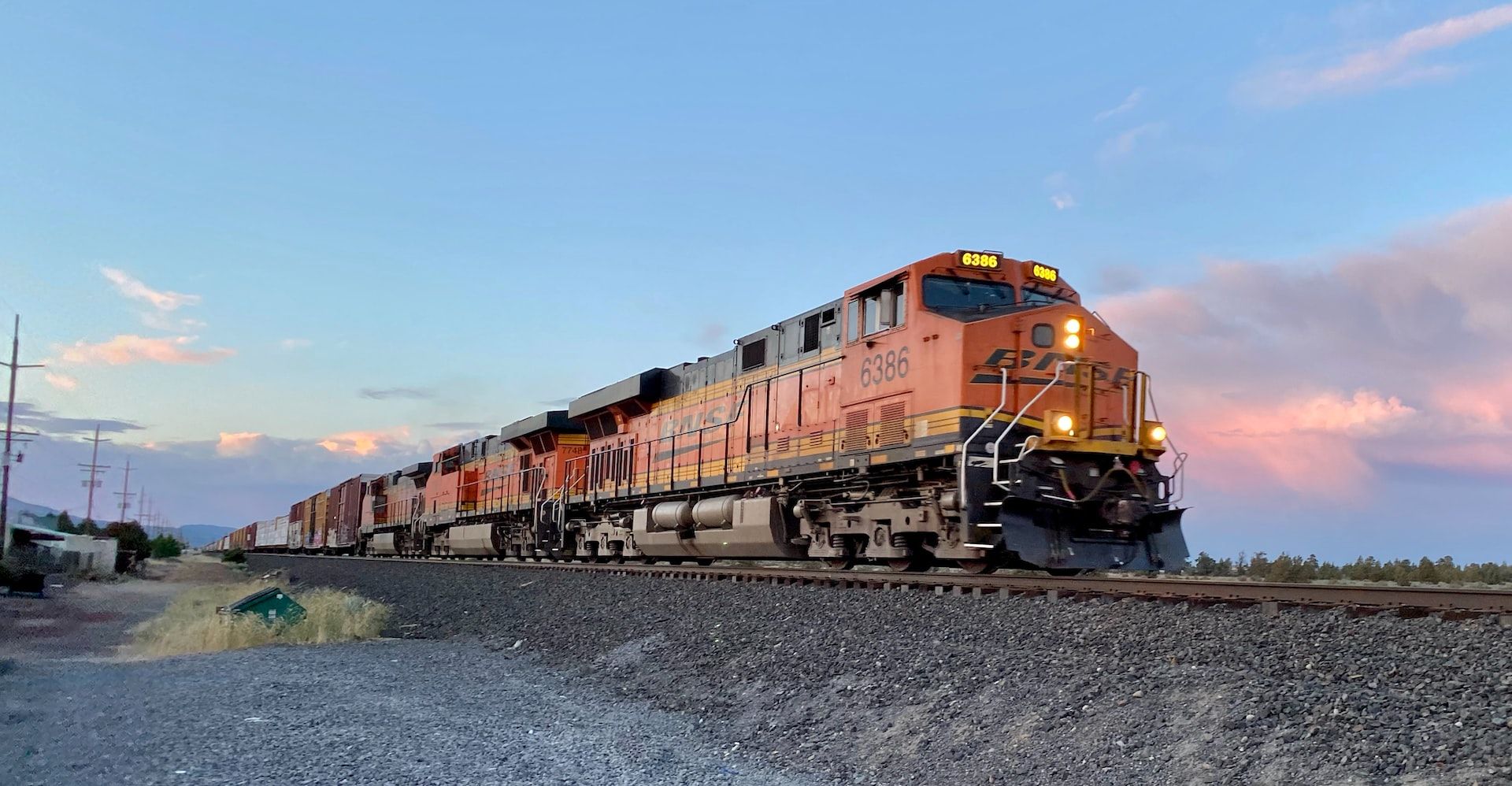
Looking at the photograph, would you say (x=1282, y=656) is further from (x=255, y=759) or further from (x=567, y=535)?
(x=567, y=535)

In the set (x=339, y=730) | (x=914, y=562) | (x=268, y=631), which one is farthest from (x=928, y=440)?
(x=268, y=631)

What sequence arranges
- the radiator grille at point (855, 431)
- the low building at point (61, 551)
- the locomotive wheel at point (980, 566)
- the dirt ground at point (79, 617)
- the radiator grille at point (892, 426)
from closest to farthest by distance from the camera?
1. the locomotive wheel at point (980, 566)
2. the radiator grille at point (892, 426)
3. the radiator grille at point (855, 431)
4. the dirt ground at point (79, 617)
5. the low building at point (61, 551)

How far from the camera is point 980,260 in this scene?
11.1m

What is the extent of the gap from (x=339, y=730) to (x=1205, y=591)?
6224mm

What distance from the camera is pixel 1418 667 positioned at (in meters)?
4.61

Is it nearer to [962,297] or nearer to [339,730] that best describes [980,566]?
[962,297]

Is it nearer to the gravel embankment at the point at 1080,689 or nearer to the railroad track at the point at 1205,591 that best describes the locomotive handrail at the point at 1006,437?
A: the railroad track at the point at 1205,591

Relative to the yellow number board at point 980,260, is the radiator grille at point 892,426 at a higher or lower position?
lower

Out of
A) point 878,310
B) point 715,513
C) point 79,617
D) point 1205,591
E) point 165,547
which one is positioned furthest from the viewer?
point 165,547

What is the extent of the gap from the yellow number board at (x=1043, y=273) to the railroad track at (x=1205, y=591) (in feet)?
10.9

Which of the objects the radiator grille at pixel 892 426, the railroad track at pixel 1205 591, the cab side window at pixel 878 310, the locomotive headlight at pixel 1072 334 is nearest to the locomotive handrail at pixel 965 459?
the railroad track at pixel 1205 591

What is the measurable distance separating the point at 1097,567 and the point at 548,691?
16.5ft

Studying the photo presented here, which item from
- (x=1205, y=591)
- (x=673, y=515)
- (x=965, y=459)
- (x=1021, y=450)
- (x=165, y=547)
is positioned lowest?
(x=165, y=547)

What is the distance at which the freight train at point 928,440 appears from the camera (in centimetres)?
985
